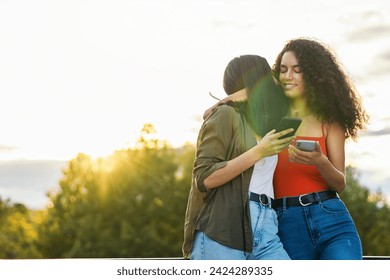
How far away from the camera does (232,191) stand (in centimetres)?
319

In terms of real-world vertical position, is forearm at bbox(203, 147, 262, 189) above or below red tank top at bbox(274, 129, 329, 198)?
above

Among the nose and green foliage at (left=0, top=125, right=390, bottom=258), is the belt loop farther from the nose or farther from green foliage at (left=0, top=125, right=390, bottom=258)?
green foliage at (left=0, top=125, right=390, bottom=258)

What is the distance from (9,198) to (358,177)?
2511 centimetres

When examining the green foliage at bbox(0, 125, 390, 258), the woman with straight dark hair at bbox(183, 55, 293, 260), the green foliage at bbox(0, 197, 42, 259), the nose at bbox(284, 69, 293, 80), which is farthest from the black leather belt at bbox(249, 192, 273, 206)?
the green foliage at bbox(0, 197, 42, 259)

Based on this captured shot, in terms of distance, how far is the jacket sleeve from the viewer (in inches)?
125

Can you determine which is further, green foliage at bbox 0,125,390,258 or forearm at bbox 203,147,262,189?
green foliage at bbox 0,125,390,258

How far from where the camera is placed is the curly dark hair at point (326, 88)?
3.82m

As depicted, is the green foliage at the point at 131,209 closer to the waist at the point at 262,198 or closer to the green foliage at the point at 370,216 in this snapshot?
the green foliage at the point at 370,216

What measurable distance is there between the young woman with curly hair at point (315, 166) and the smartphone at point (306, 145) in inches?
0.9

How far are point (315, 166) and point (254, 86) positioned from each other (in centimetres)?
63

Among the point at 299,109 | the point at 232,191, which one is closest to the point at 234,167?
the point at 232,191

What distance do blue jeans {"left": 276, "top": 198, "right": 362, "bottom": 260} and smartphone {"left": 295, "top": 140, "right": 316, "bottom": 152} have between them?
34cm
